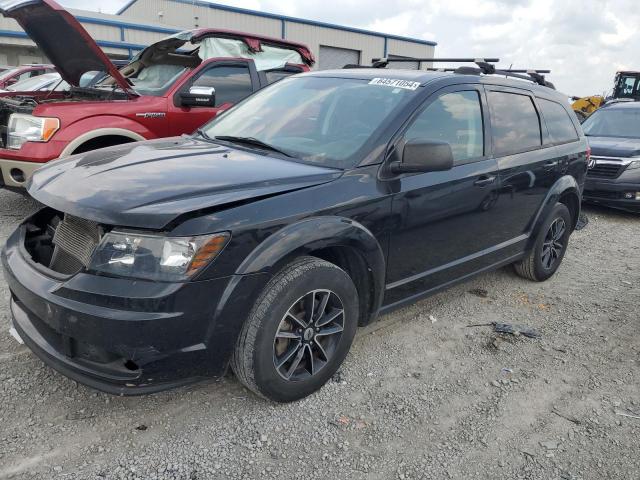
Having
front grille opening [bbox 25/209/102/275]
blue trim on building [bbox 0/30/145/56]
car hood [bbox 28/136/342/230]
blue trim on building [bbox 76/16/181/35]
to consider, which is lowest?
front grille opening [bbox 25/209/102/275]

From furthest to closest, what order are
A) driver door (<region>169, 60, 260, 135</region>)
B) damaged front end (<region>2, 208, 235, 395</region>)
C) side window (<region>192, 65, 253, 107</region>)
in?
side window (<region>192, 65, 253, 107</region>), driver door (<region>169, 60, 260, 135</region>), damaged front end (<region>2, 208, 235, 395</region>)

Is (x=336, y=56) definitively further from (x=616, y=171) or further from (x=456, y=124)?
(x=456, y=124)

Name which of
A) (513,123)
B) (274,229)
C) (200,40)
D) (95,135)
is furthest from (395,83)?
(200,40)

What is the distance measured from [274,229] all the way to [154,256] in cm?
56

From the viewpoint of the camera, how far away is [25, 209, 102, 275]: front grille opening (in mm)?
2430

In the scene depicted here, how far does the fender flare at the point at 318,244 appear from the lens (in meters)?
2.38

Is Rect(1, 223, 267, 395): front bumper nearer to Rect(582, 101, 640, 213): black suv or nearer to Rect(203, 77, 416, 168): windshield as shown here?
Rect(203, 77, 416, 168): windshield

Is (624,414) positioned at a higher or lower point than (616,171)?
lower

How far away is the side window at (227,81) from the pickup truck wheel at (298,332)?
4.16 m

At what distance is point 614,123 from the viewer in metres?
8.86

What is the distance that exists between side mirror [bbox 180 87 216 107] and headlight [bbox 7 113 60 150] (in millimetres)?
1240

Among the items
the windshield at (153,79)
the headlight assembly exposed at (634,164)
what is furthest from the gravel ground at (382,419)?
the headlight assembly exposed at (634,164)

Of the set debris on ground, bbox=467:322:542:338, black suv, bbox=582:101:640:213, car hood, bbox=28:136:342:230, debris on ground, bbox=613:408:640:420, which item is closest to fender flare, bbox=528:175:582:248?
debris on ground, bbox=467:322:542:338

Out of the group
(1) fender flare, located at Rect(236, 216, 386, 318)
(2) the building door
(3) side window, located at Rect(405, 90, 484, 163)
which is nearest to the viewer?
(1) fender flare, located at Rect(236, 216, 386, 318)
